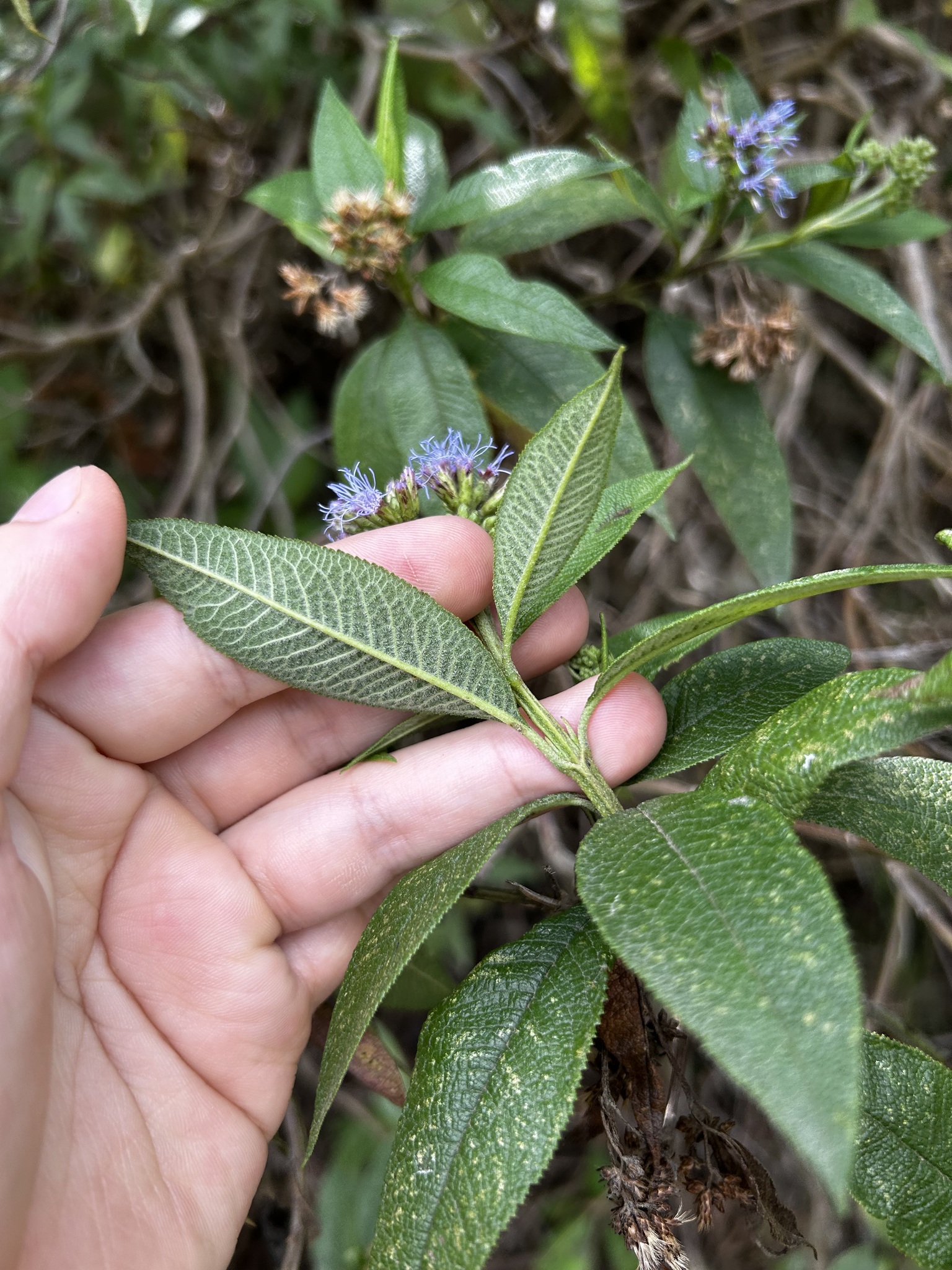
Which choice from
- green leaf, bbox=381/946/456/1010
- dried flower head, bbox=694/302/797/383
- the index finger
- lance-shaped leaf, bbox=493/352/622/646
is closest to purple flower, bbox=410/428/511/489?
the index finger

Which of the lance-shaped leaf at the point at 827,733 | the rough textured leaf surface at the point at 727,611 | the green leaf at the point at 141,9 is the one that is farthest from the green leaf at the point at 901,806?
the green leaf at the point at 141,9

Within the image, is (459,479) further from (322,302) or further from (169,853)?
(169,853)

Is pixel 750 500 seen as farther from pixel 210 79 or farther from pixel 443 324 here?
pixel 210 79

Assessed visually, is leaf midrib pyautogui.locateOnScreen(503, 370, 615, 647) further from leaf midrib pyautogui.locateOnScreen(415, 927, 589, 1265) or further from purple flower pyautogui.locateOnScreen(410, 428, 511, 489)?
leaf midrib pyautogui.locateOnScreen(415, 927, 589, 1265)

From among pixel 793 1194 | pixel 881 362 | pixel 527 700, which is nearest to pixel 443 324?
pixel 527 700

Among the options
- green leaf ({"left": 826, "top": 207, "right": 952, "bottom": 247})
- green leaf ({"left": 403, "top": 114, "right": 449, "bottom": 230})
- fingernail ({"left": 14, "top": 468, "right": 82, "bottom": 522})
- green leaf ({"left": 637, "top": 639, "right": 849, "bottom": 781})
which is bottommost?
green leaf ({"left": 637, "top": 639, "right": 849, "bottom": 781})

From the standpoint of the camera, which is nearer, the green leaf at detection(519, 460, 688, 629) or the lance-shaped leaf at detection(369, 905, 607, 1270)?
the lance-shaped leaf at detection(369, 905, 607, 1270)

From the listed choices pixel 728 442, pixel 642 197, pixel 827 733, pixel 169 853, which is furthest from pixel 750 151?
pixel 169 853
